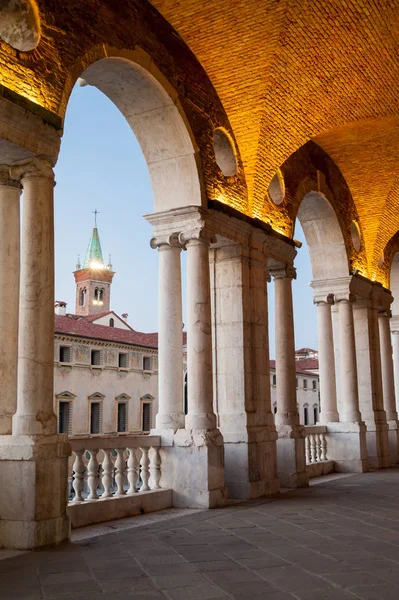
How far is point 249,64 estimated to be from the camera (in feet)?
37.7

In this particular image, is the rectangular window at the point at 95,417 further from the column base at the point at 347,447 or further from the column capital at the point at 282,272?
the column capital at the point at 282,272

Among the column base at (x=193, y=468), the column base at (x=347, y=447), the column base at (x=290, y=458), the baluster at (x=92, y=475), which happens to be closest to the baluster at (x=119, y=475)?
the baluster at (x=92, y=475)

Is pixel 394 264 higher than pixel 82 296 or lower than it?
lower

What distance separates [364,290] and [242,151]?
22.5 ft

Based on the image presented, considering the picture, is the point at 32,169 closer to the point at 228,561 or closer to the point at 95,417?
the point at 228,561

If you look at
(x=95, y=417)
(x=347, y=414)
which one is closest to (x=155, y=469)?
(x=347, y=414)

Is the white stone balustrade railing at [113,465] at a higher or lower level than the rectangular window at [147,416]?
lower

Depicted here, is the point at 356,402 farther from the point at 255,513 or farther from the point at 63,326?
the point at 63,326

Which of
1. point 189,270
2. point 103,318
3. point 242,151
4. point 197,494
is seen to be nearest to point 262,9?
point 242,151

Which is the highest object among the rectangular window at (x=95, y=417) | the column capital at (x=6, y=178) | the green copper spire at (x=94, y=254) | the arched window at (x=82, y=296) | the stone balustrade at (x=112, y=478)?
the green copper spire at (x=94, y=254)

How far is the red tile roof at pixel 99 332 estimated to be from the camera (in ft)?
141

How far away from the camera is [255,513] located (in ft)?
30.3

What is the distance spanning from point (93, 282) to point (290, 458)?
64.3 metres

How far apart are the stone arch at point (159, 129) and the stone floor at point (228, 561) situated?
510 cm
